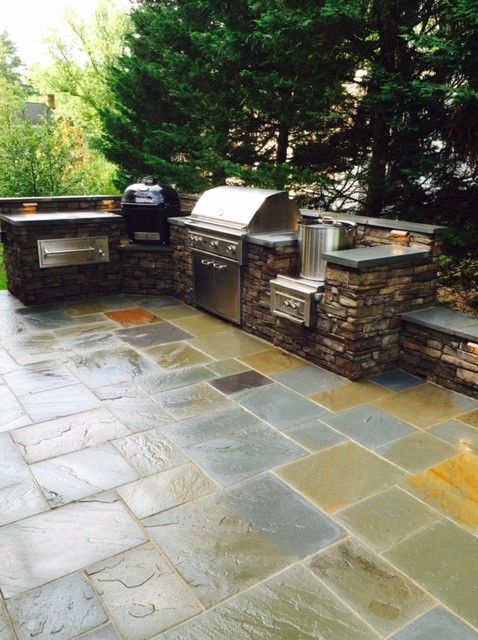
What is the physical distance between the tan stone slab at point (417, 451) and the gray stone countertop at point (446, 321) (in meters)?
0.88

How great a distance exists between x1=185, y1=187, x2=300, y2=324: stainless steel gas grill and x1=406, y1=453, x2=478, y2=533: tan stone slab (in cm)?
270

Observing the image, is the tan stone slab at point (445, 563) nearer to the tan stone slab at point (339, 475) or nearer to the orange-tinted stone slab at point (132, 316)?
the tan stone slab at point (339, 475)

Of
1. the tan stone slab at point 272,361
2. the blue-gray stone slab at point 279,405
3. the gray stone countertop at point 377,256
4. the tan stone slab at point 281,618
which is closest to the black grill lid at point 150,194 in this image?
the tan stone slab at point 272,361

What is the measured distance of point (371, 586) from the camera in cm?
204

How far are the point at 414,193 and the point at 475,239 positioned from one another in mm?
968

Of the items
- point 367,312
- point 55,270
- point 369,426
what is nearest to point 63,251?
point 55,270

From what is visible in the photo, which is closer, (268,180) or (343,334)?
(343,334)

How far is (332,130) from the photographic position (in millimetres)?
6230

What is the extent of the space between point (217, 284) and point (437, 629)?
12.9 feet

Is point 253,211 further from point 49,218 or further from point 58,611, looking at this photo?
point 58,611

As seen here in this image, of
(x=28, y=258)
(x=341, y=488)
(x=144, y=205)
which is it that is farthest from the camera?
(x=144, y=205)

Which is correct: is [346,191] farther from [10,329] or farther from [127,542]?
[127,542]

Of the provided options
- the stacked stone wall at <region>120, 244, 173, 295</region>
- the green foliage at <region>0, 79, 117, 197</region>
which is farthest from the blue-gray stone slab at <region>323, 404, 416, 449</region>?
the green foliage at <region>0, 79, 117, 197</region>

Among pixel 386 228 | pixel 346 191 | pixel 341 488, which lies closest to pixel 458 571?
pixel 341 488
